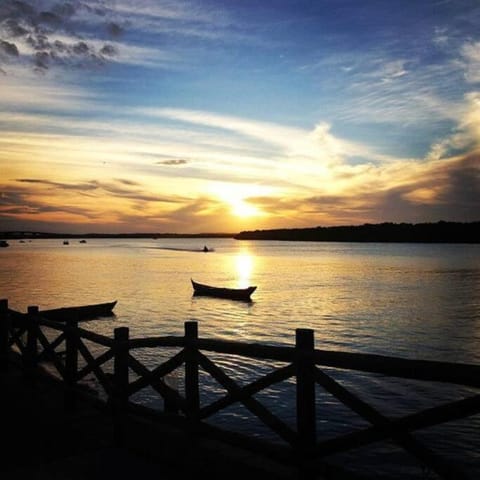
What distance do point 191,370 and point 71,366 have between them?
141 inches

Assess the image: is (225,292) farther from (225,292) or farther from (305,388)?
(305,388)

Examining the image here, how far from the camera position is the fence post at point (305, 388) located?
5.62 meters

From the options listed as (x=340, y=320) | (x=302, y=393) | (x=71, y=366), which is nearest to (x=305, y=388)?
(x=302, y=393)

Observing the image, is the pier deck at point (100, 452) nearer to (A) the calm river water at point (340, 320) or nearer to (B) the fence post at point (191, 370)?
(B) the fence post at point (191, 370)

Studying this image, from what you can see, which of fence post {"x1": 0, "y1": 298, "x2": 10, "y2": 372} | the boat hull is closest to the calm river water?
the boat hull

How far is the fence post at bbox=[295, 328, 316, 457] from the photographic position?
5.62 metres

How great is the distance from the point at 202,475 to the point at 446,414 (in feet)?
11.4

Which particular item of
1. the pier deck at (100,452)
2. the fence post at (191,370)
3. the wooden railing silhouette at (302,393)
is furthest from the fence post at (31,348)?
the fence post at (191,370)

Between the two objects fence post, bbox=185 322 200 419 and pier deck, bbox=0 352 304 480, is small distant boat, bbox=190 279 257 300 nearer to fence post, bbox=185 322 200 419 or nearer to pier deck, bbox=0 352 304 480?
pier deck, bbox=0 352 304 480

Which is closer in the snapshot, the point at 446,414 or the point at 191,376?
the point at 446,414

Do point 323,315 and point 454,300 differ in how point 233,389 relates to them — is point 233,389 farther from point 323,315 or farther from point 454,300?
point 454,300

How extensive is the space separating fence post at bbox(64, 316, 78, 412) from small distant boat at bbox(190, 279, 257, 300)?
45.3m

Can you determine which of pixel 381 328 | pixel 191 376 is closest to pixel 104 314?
pixel 381 328

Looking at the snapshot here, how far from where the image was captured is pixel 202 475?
6.43 meters
